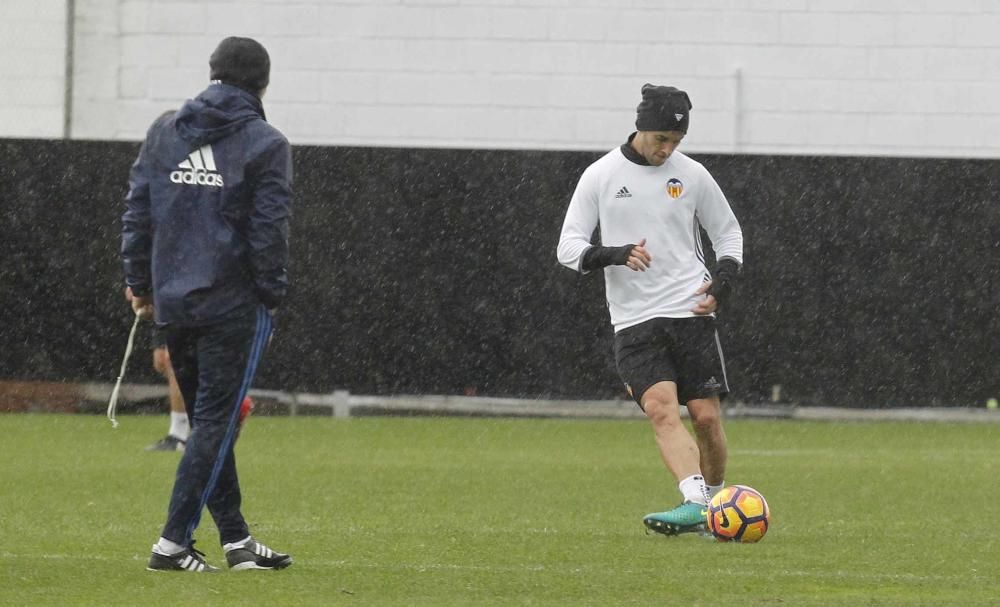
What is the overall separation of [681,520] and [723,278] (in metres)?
1.13

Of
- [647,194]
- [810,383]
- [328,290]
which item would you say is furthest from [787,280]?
[647,194]

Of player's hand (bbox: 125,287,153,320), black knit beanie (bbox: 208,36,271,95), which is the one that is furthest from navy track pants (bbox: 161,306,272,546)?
black knit beanie (bbox: 208,36,271,95)

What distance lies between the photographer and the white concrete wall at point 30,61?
18016 mm

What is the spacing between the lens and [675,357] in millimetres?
8578

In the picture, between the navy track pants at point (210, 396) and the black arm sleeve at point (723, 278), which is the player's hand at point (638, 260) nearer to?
the black arm sleeve at point (723, 278)

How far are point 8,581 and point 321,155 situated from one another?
1084 centimetres

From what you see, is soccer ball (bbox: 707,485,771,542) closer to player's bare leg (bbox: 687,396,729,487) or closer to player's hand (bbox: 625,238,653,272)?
player's bare leg (bbox: 687,396,729,487)

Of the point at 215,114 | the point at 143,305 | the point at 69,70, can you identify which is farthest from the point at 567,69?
the point at 215,114

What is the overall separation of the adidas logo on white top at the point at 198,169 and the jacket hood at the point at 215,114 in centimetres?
3

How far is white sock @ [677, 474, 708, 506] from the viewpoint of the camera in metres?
8.27

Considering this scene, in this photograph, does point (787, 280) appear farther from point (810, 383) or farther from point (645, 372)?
point (645, 372)

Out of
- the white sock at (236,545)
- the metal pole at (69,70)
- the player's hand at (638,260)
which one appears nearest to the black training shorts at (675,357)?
the player's hand at (638,260)

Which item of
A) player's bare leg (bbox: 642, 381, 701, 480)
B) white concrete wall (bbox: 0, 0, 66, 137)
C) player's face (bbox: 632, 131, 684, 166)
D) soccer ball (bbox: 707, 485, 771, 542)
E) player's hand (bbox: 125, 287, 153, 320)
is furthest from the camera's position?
white concrete wall (bbox: 0, 0, 66, 137)

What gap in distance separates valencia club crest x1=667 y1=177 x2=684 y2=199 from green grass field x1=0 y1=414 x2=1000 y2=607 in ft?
5.07
